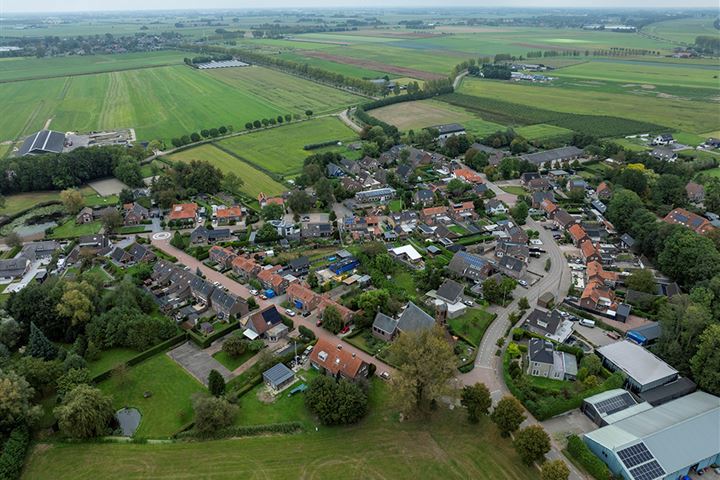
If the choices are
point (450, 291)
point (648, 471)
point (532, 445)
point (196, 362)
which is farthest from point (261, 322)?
point (648, 471)

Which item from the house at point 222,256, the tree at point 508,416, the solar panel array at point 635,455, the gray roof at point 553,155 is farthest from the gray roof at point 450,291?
the gray roof at point 553,155

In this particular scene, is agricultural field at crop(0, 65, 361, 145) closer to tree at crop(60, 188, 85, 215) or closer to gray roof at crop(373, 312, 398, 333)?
tree at crop(60, 188, 85, 215)

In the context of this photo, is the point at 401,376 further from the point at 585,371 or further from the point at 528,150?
the point at 528,150

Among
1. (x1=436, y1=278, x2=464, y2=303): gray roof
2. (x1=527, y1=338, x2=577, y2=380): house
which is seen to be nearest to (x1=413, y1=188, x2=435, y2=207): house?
(x1=436, y1=278, x2=464, y2=303): gray roof

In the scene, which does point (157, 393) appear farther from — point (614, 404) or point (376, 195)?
point (376, 195)

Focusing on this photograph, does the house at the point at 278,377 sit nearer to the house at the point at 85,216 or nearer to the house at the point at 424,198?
the house at the point at 424,198
